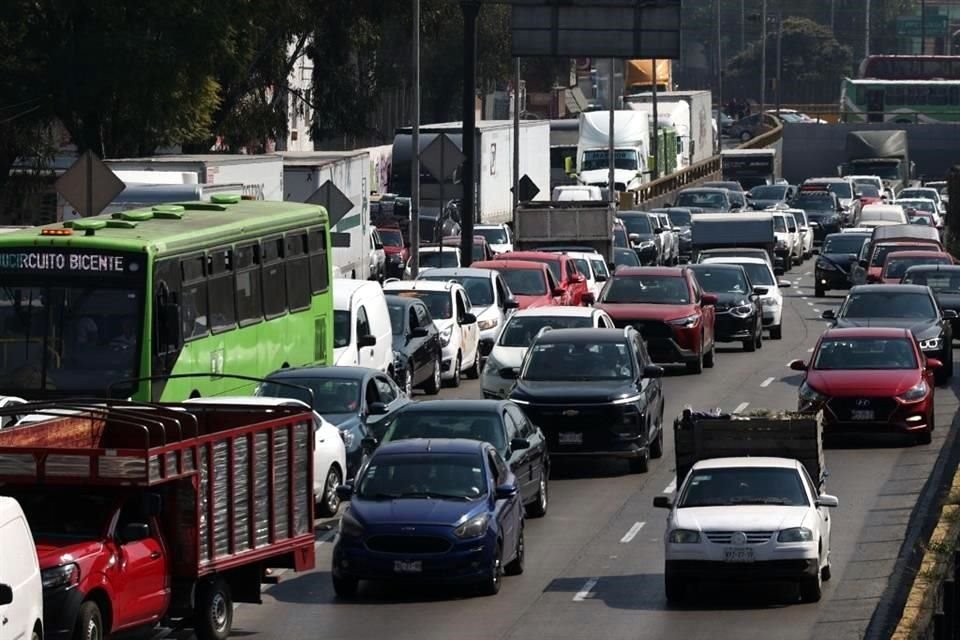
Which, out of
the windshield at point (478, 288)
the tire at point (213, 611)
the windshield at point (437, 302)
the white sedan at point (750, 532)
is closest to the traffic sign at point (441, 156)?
the windshield at point (478, 288)

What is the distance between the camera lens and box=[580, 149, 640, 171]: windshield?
3374 inches

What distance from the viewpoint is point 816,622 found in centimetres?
1927

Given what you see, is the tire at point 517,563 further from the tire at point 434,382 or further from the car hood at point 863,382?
the tire at point 434,382

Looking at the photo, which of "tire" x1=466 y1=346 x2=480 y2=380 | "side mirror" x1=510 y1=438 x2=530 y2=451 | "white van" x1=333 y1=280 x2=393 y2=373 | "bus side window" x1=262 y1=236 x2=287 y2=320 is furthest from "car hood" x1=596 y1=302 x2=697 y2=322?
"side mirror" x1=510 y1=438 x2=530 y2=451

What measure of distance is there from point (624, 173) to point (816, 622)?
221ft

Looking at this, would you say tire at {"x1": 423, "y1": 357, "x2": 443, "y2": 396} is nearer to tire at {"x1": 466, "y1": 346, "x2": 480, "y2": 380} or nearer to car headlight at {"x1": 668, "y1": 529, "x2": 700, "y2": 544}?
tire at {"x1": 466, "y1": 346, "x2": 480, "y2": 380}

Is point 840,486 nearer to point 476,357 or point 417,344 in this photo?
point 417,344

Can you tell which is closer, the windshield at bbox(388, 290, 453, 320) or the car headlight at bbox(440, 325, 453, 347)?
the car headlight at bbox(440, 325, 453, 347)

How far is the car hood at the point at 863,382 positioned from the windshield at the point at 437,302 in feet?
26.6

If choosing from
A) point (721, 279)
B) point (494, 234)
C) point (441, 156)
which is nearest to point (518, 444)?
point (721, 279)

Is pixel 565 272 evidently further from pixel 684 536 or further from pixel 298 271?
pixel 684 536

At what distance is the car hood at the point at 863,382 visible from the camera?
30.4 m

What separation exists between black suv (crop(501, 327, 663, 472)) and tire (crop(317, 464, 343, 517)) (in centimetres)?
341

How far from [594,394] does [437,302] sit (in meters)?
10.1
